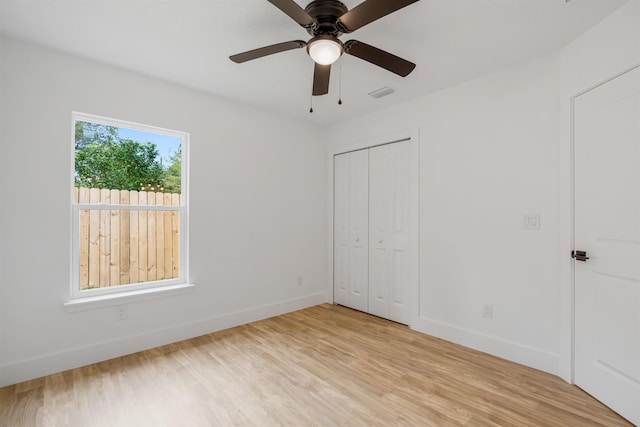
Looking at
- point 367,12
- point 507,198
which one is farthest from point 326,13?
point 507,198

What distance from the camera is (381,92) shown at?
10.4 ft

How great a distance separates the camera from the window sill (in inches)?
96.7

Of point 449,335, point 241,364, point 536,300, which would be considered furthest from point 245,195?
point 536,300

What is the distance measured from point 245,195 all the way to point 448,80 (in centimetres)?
251

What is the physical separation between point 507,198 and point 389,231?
1.33 m

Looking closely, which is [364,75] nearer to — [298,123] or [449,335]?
[298,123]

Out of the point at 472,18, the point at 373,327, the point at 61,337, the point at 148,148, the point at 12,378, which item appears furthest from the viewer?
the point at 373,327

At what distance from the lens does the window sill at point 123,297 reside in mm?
2457

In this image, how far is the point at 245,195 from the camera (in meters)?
3.57

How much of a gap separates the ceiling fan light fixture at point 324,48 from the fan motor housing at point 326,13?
0.07 meters

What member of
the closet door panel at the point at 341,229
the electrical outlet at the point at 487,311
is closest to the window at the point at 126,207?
the closet door panel at the point at 341,229

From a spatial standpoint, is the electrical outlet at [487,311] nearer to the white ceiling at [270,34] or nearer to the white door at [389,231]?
the white door at [389,231]

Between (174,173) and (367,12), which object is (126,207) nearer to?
(174,173)

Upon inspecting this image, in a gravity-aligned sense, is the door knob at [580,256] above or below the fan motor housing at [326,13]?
below
